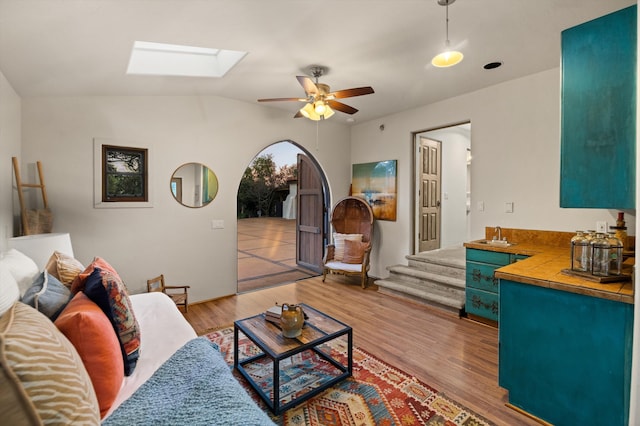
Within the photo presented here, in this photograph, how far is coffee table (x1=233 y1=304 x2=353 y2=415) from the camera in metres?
1.88

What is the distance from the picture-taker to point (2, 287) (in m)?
1.07

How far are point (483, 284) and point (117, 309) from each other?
3.19 metres

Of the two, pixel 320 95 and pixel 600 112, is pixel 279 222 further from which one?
pixel 600 112

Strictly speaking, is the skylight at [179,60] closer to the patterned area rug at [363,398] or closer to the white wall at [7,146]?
the white wall at [7,146]

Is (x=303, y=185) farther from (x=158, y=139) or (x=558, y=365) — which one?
(x=558, y=365)

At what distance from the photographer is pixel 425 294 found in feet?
12.3

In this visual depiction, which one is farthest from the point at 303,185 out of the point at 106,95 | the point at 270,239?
the point at 270,239

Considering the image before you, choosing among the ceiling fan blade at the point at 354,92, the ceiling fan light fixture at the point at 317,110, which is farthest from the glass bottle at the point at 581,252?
the ceiling fan light fixture at the point at 317,110

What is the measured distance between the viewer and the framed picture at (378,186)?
15.8 feet

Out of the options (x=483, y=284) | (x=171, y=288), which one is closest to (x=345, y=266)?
(x=483, y=284)

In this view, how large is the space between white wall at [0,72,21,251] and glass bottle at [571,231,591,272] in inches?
161

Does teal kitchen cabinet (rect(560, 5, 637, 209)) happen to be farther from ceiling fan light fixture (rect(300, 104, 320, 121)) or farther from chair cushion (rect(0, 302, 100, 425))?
chair cushion (rect(0, 302, 100, 425))

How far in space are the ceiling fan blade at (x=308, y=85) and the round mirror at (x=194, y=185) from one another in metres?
1.91

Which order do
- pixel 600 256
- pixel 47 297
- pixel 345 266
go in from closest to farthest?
1. pixel 47 297
2. pixel 600 256
3. pixel 345 266
